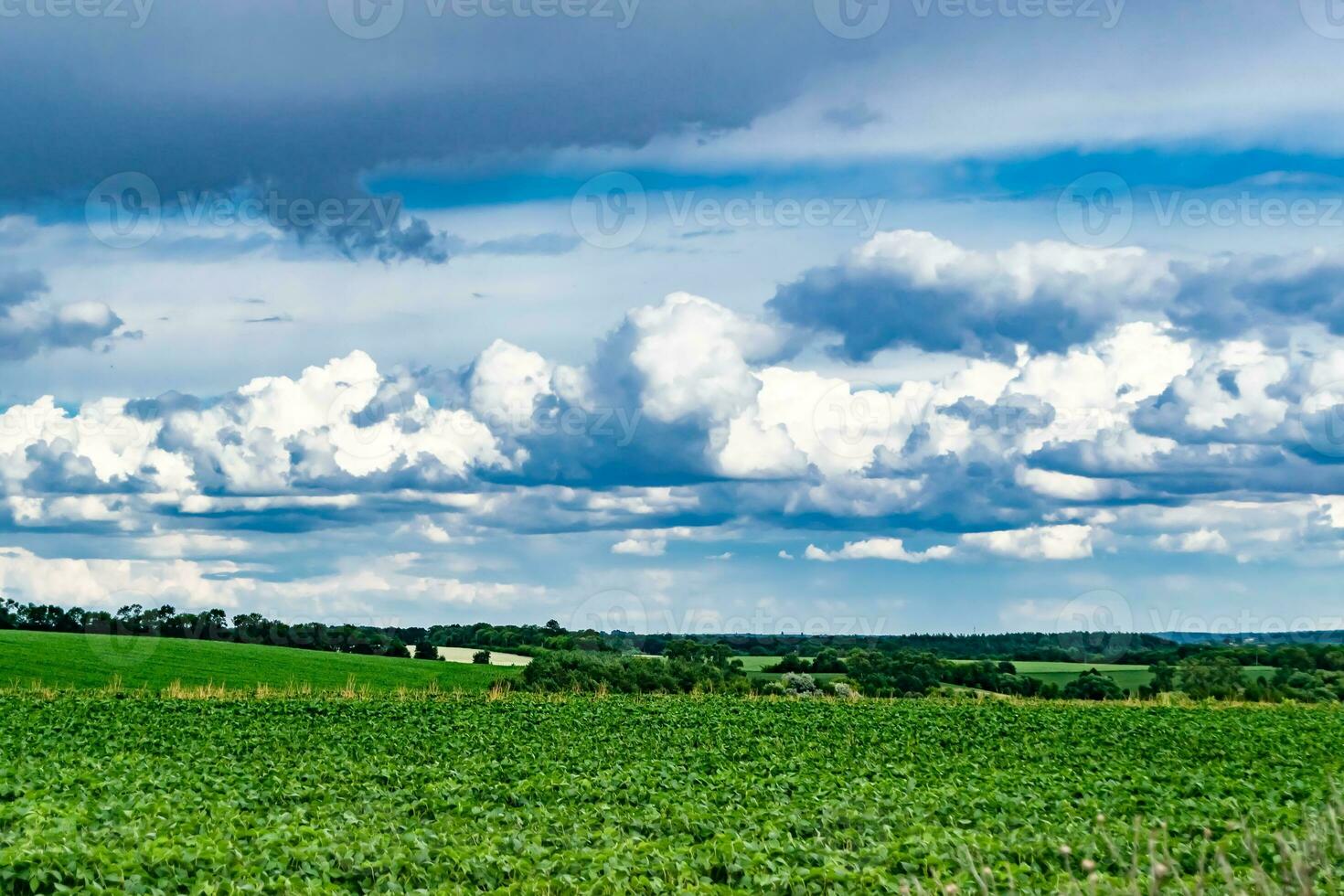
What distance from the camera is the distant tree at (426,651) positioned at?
3319 inches

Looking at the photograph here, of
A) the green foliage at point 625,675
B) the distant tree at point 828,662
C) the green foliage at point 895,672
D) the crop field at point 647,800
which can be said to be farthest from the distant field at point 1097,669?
the crop field at point 647,800

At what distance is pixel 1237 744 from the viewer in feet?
103

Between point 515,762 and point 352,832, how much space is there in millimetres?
9731

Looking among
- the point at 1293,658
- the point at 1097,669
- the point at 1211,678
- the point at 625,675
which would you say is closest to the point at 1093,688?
the point at 1211,678

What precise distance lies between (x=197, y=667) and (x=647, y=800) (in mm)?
55886

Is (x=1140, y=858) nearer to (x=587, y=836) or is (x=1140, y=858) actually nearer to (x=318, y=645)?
(x=587, y=836)

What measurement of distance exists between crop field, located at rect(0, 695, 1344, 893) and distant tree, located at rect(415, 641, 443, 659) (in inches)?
1786

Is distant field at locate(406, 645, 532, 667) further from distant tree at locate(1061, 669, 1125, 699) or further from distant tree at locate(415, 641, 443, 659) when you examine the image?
distant tree at locate(1061, 669, 1125, 699)

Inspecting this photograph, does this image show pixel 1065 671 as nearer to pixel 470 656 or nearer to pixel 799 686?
pixel 799 686

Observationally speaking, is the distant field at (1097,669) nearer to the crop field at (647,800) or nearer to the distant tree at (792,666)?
the distant tree at (792,666)

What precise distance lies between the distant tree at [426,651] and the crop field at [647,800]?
45360 mm

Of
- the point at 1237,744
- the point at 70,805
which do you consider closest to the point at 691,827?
the point at 70,805

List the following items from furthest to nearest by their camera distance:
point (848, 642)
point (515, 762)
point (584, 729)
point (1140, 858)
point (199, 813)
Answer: point (848, 642)
point (584, 729)
point (515, 762)
point (199, 813)
point (1140, 858)

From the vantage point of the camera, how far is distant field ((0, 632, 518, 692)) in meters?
59.5
